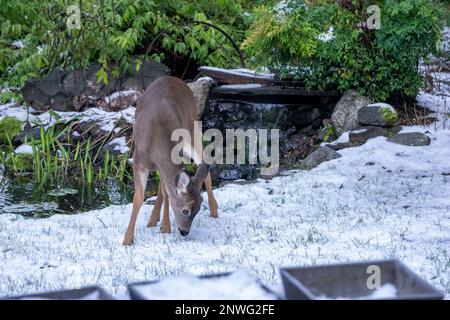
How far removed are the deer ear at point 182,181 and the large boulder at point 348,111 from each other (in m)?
4.32

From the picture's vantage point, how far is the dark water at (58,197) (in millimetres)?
8602

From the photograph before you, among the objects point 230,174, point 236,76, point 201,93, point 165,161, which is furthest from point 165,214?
point 236,76

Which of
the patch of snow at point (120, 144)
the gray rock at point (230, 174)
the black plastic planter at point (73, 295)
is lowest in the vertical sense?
the gray rock at point (230, 174)

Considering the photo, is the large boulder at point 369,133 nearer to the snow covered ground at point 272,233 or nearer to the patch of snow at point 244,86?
the snow covered ground at point 272,233

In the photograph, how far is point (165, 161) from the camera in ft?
20.7

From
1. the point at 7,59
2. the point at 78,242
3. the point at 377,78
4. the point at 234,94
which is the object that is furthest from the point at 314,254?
the point at 7,59

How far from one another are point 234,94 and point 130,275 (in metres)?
6.07

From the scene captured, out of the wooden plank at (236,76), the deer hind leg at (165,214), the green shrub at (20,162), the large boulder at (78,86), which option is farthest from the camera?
the large boulder at (78,86)

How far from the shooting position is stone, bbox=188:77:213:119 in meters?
10.8

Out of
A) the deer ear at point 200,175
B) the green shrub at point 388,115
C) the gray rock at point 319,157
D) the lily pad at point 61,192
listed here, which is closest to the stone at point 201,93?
the gray rock at point 319,157

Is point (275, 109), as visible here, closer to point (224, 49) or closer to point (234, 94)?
point (234, 94)

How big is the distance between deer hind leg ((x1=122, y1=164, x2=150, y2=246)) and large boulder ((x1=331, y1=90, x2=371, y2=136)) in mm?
4204

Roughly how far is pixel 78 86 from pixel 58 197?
12.1 ft

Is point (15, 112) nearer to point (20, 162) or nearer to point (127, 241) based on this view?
point (20, 162)
